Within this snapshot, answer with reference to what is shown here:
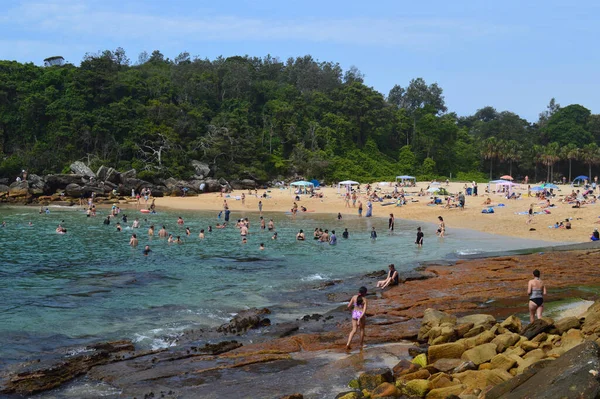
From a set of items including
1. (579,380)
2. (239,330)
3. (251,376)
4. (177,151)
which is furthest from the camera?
(177,151)

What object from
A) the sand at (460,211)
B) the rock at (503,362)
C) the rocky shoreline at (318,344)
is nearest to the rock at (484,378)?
the rocky shoreline at (318,344)

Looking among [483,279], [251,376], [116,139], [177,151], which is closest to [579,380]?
[251,376]

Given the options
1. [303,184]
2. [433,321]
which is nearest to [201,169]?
[303,184]

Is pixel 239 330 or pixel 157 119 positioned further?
pixel 157 119

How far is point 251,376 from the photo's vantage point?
396 inches

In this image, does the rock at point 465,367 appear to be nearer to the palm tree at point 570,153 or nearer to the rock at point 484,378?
the rock at point 484,378

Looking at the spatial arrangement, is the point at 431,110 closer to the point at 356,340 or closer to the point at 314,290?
the point at 314,290

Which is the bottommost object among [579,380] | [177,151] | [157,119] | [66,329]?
[66,329]

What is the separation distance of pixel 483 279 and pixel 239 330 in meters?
8.92

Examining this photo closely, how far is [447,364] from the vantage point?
9406 mm

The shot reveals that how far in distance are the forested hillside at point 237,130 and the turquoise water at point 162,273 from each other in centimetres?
2742

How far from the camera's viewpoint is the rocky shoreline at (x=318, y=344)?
9.53m

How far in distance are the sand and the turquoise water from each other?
259 cm

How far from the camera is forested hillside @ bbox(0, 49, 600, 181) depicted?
6525 centimetres
